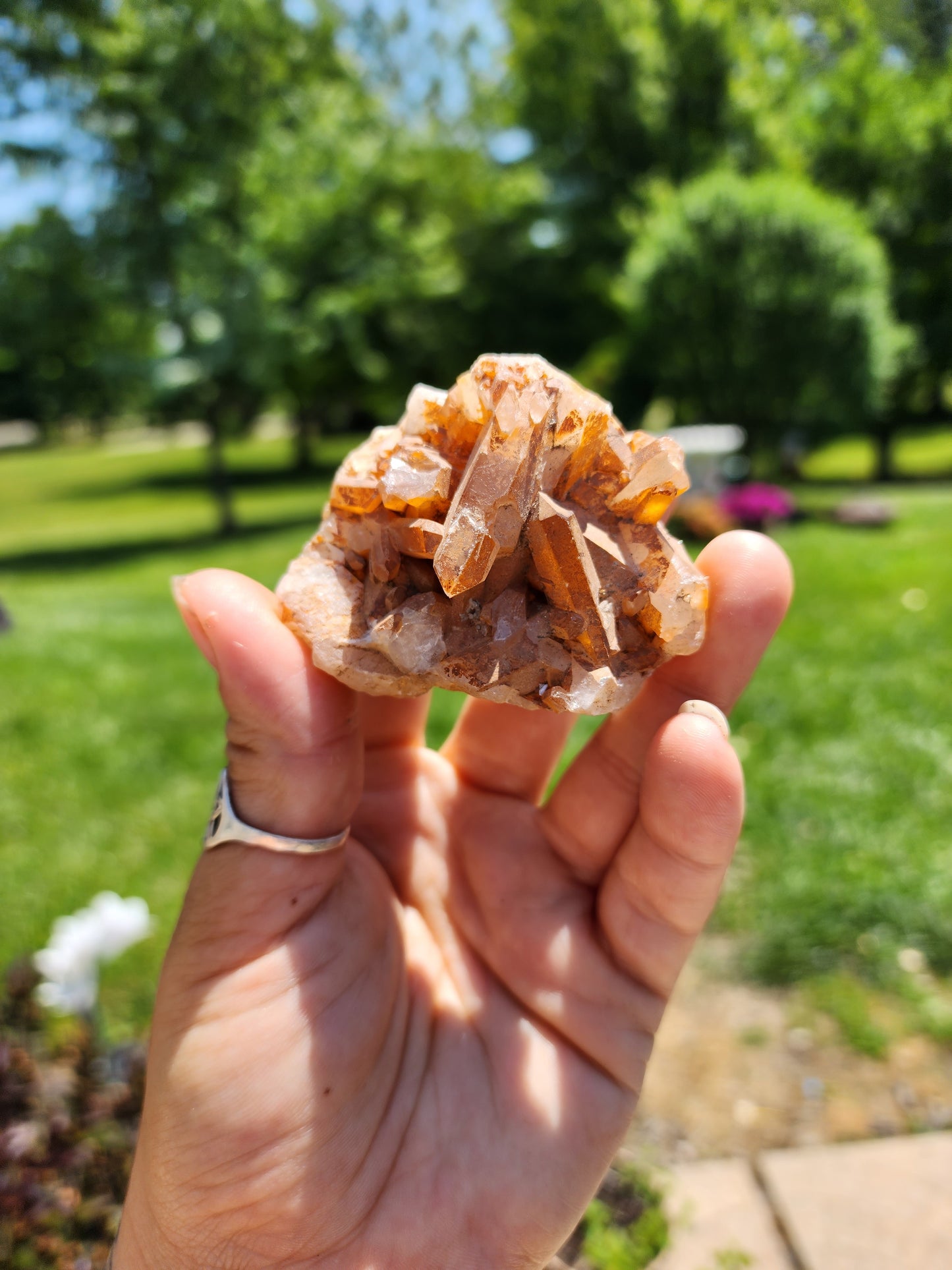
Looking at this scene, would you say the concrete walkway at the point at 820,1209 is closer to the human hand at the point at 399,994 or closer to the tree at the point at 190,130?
the human hand at the point at 399,994

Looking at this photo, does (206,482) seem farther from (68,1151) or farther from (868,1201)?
(868,1201)

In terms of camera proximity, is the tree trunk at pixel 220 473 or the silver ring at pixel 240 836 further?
the tree trunk at pixel 220 473

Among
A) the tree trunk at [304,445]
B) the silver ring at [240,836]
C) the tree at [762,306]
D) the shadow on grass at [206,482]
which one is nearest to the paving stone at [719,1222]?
the silver ring at [240,836]

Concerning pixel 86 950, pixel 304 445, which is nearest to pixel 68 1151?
pixel 86 950

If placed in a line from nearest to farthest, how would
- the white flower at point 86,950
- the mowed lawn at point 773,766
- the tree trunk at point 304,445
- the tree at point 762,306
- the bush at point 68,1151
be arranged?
1. the bush at point 68,1151
2. the white flower at point 86,950
3. the mowed lawn at point 773,766
4. the tree at point 762,306
5. the tree trunk at point 304,445

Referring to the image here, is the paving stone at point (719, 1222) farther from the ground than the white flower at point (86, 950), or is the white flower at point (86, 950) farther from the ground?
the white flower at point (86, 950)
